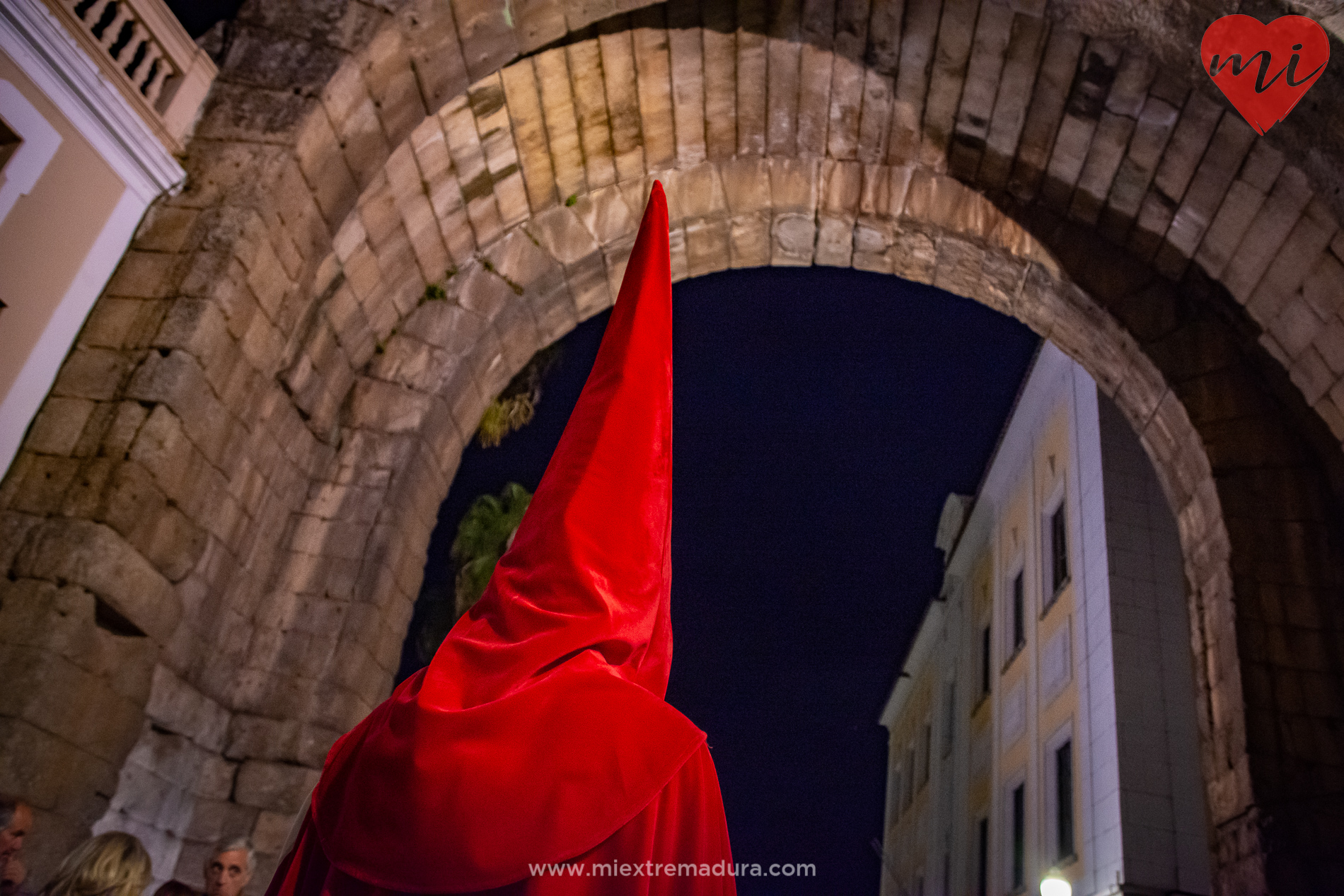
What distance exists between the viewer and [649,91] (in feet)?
17.0

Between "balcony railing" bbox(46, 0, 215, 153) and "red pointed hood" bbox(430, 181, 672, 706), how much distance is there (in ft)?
8.04

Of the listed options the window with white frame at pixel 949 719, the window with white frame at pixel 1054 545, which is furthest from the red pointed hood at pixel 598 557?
the window with white frame at pixel 949 719

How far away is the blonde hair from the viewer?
2148 mm

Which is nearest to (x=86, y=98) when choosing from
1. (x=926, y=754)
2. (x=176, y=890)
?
(x=176, y=890)

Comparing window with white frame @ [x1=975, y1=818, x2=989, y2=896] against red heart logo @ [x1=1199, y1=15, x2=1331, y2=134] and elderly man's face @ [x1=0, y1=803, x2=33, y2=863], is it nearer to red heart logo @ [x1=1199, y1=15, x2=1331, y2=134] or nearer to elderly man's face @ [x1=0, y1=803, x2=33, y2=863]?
red heart logo @ [x1=1199, y1=15, x2=1331, y2=134]

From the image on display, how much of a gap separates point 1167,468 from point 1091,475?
3.41 metres

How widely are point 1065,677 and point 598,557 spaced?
821 centimetres

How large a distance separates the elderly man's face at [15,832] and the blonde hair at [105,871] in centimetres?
40

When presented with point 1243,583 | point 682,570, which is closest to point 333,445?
point 1243,583

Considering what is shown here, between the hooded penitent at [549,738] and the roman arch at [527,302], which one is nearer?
the hooded penitent at [549,738]

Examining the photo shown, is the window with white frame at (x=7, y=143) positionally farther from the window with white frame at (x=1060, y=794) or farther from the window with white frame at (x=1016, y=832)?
the window with white frame at (x=1016, y=832)

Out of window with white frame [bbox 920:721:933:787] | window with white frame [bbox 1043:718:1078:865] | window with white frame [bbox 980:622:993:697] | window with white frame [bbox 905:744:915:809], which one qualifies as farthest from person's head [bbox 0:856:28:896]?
window with white frame [bbox 905:744:915:809]

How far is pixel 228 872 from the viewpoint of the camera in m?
2.47

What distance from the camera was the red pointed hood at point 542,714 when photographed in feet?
4.08
